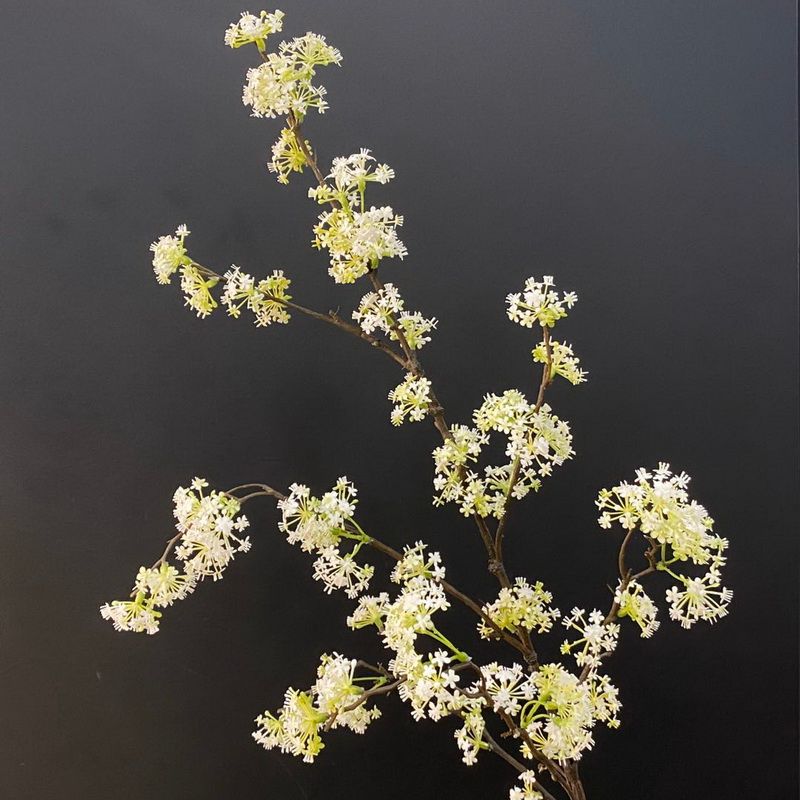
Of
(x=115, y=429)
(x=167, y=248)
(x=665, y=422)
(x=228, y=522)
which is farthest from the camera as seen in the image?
(x=665, y=422)

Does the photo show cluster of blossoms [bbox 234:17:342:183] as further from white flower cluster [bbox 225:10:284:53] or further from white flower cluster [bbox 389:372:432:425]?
white flower cluster [bbox 389:372:432:425]

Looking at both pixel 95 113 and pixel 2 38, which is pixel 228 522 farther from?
pixel 2 38

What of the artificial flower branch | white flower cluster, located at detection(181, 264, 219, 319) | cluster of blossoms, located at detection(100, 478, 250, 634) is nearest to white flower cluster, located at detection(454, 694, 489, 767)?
the artificial flower branch

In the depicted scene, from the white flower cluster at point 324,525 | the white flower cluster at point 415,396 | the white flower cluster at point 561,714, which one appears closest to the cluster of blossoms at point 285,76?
the white flower cluster at point 415,396

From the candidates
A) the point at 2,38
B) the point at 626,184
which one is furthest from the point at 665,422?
the point at 2,38

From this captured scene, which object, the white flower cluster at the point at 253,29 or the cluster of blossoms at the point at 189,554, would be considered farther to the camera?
the white flower cluster at the point at 253,29

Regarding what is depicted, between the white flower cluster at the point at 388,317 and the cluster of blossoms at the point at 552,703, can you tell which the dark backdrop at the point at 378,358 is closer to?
the white flower cluster at the point at 388,317
